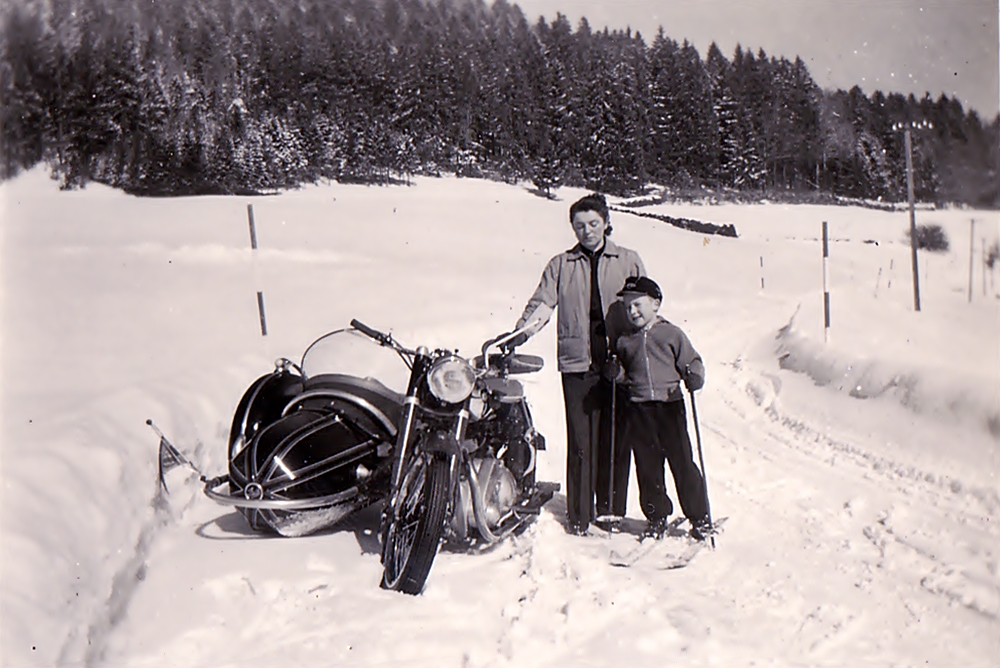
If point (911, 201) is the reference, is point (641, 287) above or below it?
below

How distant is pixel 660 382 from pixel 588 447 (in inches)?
18.5

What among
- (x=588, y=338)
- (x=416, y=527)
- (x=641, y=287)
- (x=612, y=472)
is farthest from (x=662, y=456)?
(x=416, y=527)

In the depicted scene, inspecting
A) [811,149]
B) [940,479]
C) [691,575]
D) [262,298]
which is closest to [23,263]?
[262,298]

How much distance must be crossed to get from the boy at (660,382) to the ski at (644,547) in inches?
1.4

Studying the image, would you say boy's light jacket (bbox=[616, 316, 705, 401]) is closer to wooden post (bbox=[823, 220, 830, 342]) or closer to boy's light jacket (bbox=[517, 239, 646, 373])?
boy's light jacket (bbox=[517, 239, 646, 373])

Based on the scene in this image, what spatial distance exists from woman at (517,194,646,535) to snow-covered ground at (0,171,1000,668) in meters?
0.25

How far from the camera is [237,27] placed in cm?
375

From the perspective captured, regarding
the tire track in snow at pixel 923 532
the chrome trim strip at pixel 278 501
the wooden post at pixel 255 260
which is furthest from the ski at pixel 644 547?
the wooden post at pixel 255 260

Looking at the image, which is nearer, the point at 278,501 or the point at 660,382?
the point at 278,501

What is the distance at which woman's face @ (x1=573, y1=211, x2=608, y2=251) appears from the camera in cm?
318

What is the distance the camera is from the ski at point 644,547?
292cm

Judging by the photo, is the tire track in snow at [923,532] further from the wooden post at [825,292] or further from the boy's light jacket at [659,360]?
the wooden post at [825,292]

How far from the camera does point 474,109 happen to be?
3.83 metres

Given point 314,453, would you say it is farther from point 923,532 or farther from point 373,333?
point 923,532
